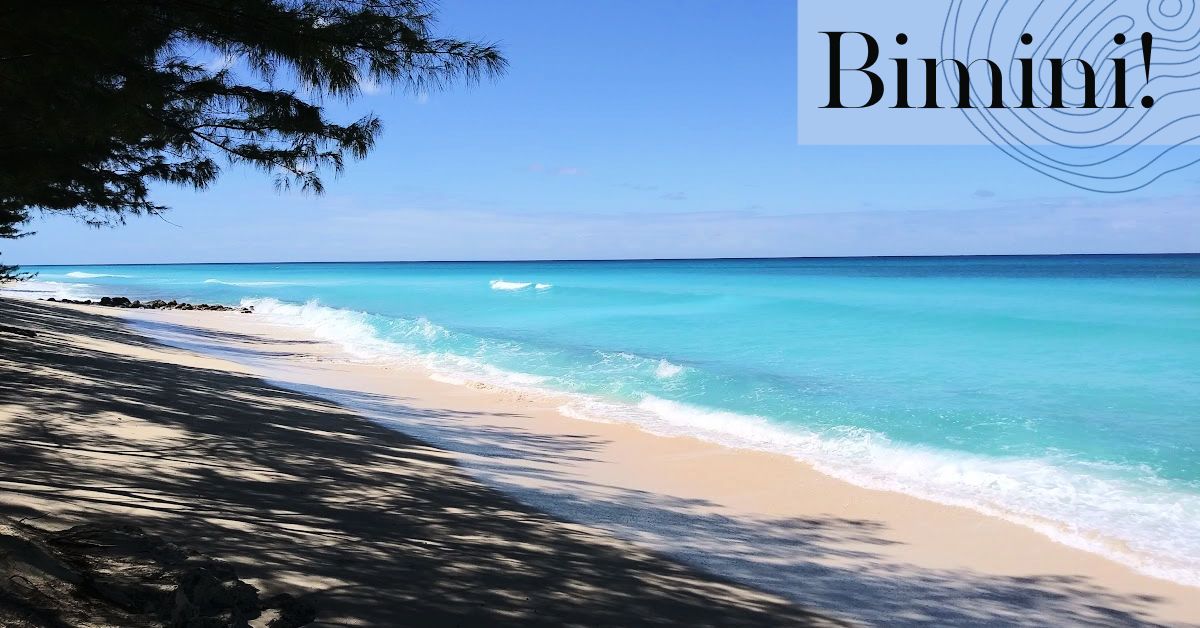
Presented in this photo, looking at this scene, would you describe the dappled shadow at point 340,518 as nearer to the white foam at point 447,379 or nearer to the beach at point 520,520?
the beach at point 520,520

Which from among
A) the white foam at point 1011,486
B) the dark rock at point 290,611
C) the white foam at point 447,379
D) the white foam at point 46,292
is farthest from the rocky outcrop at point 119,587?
the white foam at point 46,292

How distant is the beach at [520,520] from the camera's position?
13.2 feet

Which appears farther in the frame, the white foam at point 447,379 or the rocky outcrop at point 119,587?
the white foam at point 447,379

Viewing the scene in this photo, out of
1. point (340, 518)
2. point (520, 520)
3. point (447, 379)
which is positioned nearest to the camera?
point (340, 518)

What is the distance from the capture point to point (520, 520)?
539 cm

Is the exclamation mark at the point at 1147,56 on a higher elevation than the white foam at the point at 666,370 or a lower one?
higher

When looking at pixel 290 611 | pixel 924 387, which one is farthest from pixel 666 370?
pixel 290 611

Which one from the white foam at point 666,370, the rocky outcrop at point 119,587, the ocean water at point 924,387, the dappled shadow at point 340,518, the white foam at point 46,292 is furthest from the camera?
the white foam at point 46,292

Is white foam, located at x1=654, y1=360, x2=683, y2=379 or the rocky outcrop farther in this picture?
white foam, located at x1=654, y1=360, x2=683, y2=379

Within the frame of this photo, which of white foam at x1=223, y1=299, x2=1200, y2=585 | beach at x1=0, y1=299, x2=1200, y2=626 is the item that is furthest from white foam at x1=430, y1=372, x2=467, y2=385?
beach at x1=0, y1=299, x2=1200, y2=626

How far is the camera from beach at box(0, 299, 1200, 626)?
4012 mm

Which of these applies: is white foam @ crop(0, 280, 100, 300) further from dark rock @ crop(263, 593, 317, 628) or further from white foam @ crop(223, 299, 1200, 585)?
dark rock @ crop(263, 593, 317, 628)

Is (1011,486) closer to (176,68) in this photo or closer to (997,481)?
(997,481)

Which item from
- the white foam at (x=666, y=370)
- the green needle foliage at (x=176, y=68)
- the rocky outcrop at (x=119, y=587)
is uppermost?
the green needle foliage at (x=176, y=68)
